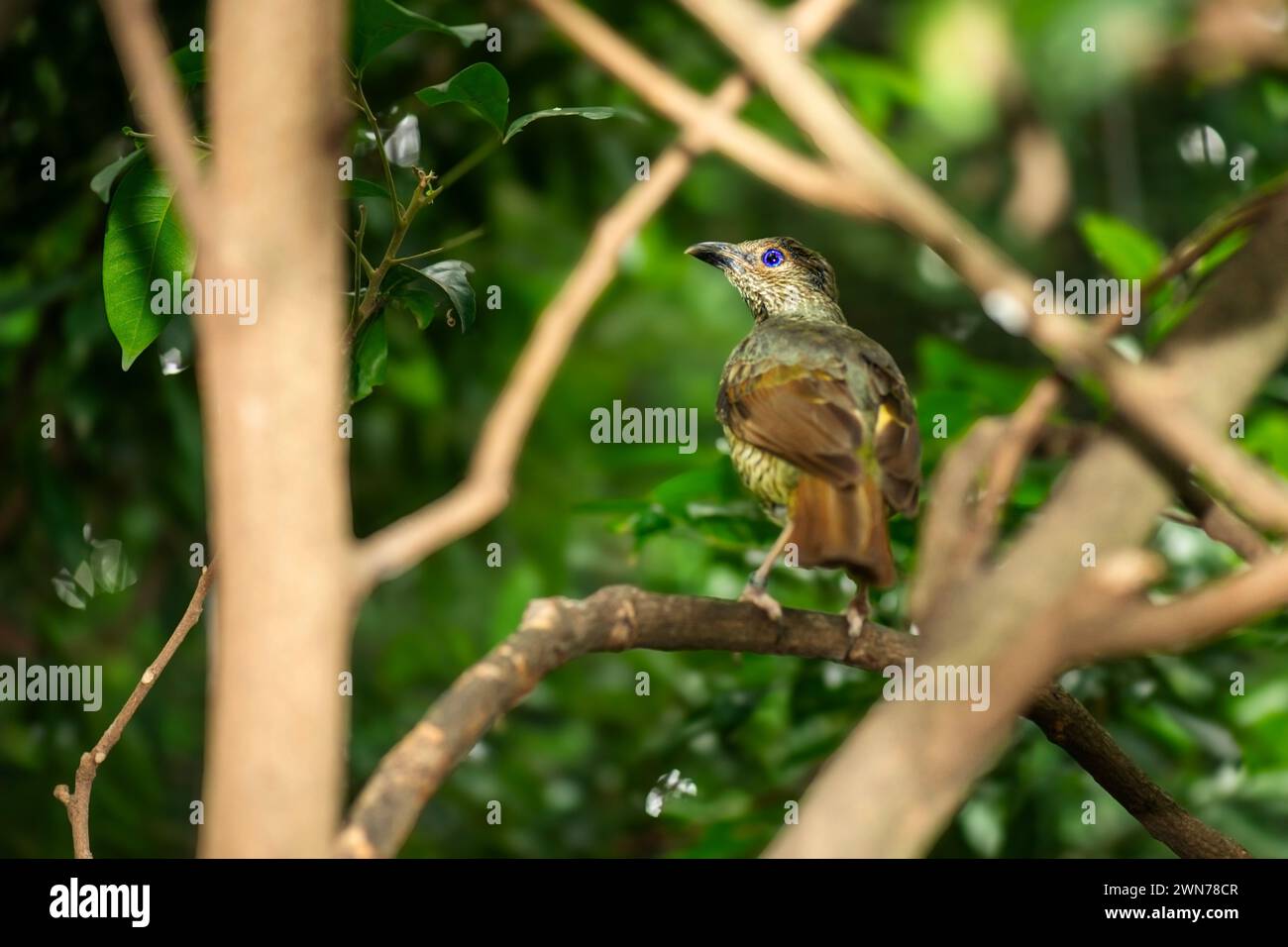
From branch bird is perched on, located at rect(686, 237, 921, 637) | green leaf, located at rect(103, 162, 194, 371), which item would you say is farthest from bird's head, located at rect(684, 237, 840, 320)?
green leaf, located at rect(103, 162, 194, 371)

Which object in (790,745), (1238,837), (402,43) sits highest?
(402,43)

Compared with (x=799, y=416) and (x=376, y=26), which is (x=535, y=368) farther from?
(x=799, y=416)

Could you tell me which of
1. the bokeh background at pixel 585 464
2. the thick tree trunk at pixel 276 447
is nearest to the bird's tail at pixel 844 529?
the bokeh background at pixel 585 464

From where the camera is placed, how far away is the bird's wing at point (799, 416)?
324cm

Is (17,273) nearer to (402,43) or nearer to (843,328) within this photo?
(402,43)

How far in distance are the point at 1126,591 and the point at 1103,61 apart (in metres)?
3.83

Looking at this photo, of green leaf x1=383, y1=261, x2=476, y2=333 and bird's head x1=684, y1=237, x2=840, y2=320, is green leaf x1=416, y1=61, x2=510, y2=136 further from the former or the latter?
bird's head x1=684, y1=237, x2=840, y2=320

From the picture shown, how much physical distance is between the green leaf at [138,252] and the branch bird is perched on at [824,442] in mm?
1235

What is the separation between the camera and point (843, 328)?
400 cm

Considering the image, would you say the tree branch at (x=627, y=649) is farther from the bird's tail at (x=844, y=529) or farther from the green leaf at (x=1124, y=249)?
→ the green leaf at (x=1124, y=249)

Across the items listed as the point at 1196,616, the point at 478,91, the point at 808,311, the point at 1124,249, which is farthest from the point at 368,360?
the point at 1124,249

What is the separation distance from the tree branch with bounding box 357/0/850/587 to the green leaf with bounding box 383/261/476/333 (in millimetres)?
1359
